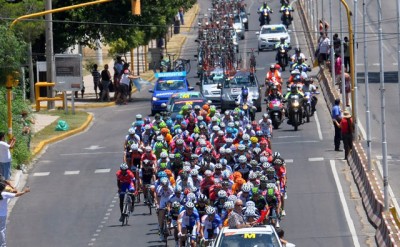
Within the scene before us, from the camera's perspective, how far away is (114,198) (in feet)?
119

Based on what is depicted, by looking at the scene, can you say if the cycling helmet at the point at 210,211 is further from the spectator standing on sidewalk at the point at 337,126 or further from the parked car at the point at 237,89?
the parked car at the point at 237,89

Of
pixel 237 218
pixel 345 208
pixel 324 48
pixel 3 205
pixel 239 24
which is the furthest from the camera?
pixel 239 24

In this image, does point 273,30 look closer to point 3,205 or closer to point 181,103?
point 181,103

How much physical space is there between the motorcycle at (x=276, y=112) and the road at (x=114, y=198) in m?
0.34

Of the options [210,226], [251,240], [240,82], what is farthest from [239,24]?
[251,240]

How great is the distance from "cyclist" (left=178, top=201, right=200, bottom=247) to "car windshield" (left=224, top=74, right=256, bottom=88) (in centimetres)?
2571

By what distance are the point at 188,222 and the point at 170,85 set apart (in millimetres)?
28053

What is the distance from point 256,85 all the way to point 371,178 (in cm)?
1777

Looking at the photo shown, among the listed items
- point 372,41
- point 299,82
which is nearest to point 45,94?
point 299,82

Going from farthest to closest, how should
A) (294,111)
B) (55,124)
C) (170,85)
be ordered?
(170,85), (55,124), (294,111)

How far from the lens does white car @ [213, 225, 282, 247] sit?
23219mm

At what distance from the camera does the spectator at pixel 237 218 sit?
2452 cm

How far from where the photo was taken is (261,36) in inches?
2899

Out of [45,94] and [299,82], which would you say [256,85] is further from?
[45,94]
